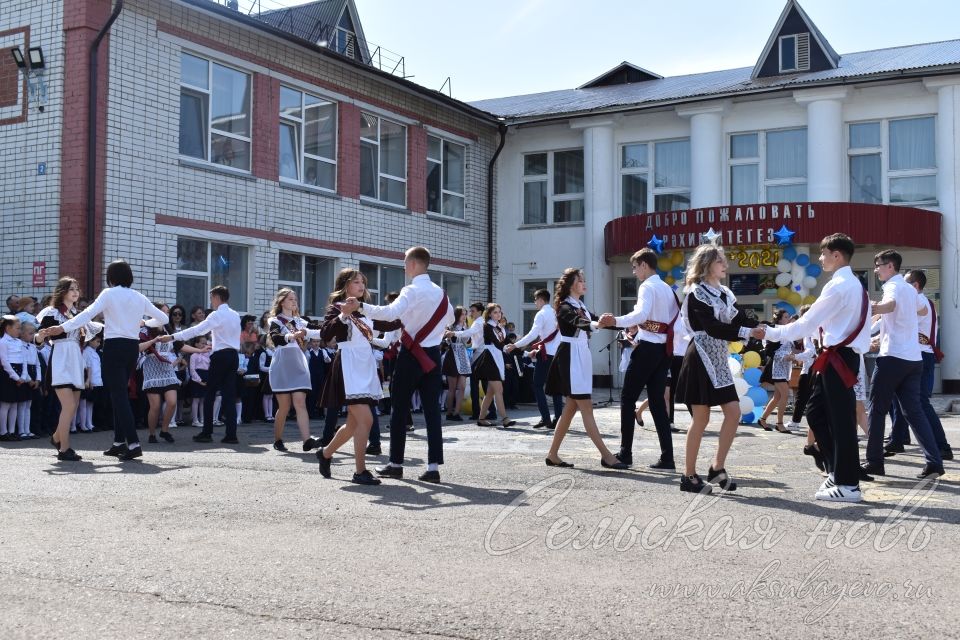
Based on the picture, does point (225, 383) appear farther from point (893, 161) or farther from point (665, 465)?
point (893, 161)

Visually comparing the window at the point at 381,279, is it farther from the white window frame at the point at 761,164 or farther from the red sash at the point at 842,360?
the red sash at the point at 842,360

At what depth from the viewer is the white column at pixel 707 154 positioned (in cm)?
2522

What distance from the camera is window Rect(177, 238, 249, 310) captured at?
18.5m

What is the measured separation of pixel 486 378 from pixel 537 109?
13815 millimetres

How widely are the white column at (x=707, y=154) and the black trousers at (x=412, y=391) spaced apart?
17646 millimetres

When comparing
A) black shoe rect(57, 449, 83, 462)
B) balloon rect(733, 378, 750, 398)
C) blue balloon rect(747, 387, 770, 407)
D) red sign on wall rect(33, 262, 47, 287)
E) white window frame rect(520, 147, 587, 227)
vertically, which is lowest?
black shoe rect(57, 449, 83, 462)

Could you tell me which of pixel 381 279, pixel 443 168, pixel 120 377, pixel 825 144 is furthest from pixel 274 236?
pixel 825 144

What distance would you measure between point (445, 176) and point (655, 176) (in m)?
5.20

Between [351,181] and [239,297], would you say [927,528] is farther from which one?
[351,181]

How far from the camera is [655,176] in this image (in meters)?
26.7

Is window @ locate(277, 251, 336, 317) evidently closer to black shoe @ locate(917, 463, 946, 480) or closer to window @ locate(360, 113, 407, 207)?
window @ locate(360, 113, 407, 207)

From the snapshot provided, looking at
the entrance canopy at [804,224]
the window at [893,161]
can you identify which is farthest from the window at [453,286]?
the window at [893,161]

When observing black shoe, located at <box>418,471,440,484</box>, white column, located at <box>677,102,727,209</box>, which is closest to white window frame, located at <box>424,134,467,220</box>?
white column, located at <box>677,102,727,209</box>

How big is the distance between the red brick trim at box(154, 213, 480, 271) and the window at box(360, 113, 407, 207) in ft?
4.15
